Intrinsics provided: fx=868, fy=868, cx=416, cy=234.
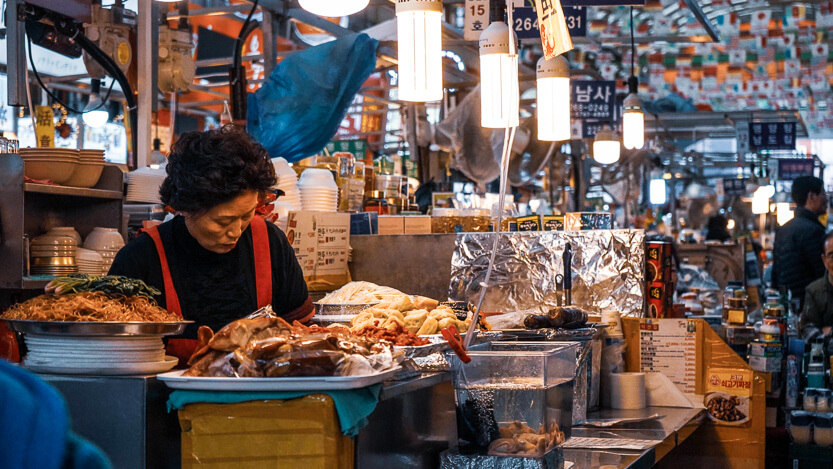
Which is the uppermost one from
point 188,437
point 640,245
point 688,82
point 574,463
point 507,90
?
point 688,82

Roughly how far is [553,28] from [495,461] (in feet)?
5.01

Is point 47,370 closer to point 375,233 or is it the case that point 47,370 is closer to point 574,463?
point 574,463

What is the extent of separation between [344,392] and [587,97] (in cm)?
892

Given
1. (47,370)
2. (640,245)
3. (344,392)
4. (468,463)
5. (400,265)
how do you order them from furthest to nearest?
(400,265)
(640,245)
(468,463)
(47,370)
(344,392)

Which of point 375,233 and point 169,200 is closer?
point 169,200

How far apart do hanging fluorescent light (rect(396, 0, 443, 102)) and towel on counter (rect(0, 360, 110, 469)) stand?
7.89ft

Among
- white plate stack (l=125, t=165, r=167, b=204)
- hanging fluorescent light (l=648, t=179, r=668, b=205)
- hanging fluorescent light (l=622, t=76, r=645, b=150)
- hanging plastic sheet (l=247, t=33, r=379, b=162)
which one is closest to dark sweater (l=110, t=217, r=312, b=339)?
white plate stack (l=125, t=165, r=167, b=204)

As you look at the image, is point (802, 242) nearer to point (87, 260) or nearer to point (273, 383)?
point (87, 260)

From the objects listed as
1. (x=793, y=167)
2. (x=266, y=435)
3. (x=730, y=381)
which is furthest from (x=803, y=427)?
(x=793, y=167)

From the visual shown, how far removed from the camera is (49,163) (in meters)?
3.64

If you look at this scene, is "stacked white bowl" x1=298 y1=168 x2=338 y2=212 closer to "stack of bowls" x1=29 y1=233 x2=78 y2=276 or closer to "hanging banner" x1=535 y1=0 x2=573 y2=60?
"stack of bowls" x1=29 y1=233 x2=78 y2=276

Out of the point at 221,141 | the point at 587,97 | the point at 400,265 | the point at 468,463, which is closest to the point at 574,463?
the point at 468,463

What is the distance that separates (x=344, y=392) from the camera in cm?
185

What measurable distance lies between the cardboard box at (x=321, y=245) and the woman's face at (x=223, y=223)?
1.28m
